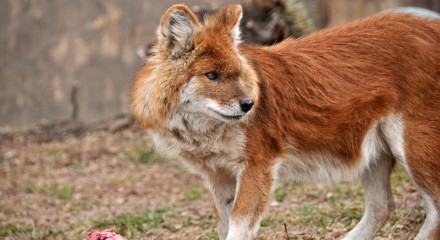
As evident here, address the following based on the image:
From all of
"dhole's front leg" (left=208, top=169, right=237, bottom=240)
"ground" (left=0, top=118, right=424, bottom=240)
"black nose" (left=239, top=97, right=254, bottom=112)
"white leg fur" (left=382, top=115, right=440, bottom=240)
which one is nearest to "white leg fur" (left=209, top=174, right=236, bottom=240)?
"dhole's front leg" (left=208, top=169, right=237, bottom=240)

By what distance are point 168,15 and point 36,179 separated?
6138 millimetres

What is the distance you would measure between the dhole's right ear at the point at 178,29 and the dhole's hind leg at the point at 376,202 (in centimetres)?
200

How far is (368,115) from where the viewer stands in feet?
21.3

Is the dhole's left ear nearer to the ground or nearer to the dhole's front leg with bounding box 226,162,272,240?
the dhole's front leg with bounding box 226,162,272,240

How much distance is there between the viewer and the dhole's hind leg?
6.91m

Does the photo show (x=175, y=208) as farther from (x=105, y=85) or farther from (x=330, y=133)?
(x=105, y=85)

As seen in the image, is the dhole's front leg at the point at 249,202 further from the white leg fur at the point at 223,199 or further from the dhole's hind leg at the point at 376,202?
the dhole's hind leg at the point at 376,202

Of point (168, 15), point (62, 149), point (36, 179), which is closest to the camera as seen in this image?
point (168, 15)

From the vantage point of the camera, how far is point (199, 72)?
6082 mm

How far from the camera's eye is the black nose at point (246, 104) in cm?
591

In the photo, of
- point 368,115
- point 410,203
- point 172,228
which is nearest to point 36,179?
point 172,228

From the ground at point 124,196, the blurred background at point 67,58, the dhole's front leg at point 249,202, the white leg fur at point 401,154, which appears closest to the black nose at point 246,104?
the dhole's front leg at point 249,202

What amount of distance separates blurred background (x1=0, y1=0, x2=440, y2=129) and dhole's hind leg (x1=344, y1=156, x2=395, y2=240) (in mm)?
8226

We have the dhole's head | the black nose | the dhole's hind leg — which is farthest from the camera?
the dhole's hind leg
